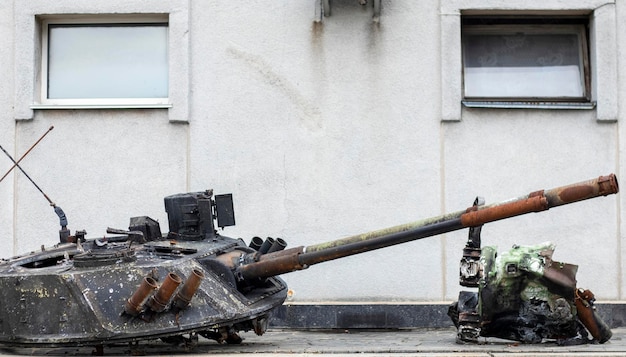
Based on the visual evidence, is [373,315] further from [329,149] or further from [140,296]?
[140,296]

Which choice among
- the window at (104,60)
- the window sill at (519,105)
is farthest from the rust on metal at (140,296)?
the window sill at (519,105)

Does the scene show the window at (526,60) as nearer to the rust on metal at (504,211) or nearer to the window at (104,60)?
the rust on metal at (504,211)

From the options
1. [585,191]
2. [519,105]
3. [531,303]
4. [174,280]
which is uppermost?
[519,105]

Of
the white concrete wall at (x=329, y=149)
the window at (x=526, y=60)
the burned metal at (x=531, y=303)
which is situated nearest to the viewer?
the burned metal at (x=531, y=303)

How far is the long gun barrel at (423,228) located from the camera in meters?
6.98

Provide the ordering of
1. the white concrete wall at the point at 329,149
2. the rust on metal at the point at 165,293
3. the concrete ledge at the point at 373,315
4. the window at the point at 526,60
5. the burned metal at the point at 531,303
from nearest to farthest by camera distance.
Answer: the rust on metal at the point at 165,293 → the burned metal at the point at 531,303 → the concrete ledge at the point at 373,315 → the white concrete wall at the point at 329,149 → the window at the point at 526,60

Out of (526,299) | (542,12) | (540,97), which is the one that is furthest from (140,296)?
(542,12)

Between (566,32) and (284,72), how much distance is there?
3038 mm

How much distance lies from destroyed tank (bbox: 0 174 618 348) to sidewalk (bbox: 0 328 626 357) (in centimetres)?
18

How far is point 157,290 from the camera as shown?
22.8ft

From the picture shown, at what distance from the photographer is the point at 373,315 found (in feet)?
32.1

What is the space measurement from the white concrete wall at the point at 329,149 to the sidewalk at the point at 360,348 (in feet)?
4.76

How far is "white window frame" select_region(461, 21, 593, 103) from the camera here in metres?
10.0

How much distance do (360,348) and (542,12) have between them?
14.5 ft
